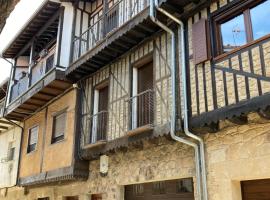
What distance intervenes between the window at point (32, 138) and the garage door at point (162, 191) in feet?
18.8

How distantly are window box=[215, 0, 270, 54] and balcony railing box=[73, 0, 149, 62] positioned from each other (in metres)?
2.02

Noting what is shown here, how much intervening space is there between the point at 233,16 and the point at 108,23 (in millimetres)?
4534

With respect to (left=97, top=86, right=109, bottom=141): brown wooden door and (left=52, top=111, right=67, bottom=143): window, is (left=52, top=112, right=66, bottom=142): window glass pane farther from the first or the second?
(left=97, top=86, right=109, bottom=141): brown wooden door

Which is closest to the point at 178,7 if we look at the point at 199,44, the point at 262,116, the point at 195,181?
the point at 199,44

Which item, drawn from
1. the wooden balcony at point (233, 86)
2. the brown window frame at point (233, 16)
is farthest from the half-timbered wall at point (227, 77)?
the brown window frame at point (233, 16)

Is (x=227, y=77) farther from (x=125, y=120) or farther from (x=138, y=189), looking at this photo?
(x=138, y=189)

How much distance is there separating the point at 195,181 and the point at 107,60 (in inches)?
176

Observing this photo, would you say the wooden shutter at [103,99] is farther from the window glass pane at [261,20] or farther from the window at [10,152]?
the window at [10,152]

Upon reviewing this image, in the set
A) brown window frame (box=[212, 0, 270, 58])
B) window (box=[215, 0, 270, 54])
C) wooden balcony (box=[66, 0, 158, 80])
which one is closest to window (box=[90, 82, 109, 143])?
wooden balcony (box=[66, 0, 158, 80])

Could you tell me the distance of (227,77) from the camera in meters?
6.04

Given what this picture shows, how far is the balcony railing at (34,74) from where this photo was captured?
12.0 meters

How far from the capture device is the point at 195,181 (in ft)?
21.4

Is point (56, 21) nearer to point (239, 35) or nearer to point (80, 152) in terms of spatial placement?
point (80, 152)

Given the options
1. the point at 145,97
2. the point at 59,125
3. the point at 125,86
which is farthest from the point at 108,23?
the point at 59,125
